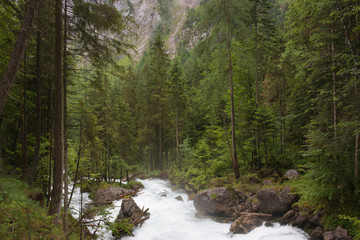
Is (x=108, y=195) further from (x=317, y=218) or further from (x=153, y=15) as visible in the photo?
(x=153, y=15)

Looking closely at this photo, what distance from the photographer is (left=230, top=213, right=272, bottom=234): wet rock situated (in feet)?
30.8

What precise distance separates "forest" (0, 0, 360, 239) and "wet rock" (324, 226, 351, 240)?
34 centimetres

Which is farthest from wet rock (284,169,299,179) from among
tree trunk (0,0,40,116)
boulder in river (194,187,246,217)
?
tree trunk (0,0,40,116)

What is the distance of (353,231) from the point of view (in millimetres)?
6707

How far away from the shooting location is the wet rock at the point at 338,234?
22.1 feet

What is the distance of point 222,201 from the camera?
1143cm

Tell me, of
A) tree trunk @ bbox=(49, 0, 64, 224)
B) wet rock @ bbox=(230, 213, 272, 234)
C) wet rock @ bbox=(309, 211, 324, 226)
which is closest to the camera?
tree trunk @ bbox=(49, 0, 64, 224)

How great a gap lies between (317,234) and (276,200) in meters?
2.37

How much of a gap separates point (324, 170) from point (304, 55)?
15.1 feet

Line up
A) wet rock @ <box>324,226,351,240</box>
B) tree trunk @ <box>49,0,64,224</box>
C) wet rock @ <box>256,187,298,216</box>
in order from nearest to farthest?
tree trunk @ <box>49,0,64,224</box> < wet rock @ <box>324,226,351,240</box> < wet rock @ <box>256,187,298,216</box>

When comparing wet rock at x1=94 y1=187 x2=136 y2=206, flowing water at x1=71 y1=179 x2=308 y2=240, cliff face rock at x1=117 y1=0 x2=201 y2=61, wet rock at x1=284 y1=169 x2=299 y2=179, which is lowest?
flowing water at x1=71 y1=179 x2=308 y2=240

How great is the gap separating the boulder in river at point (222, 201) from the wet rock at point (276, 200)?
119 centimetres

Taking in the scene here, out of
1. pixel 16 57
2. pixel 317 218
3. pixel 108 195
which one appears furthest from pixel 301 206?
pixel 108 195

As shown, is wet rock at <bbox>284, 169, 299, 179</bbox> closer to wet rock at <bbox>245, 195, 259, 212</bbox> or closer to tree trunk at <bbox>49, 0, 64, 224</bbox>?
wet rock at <bbox>245, 195, 259, 212</bbox>
